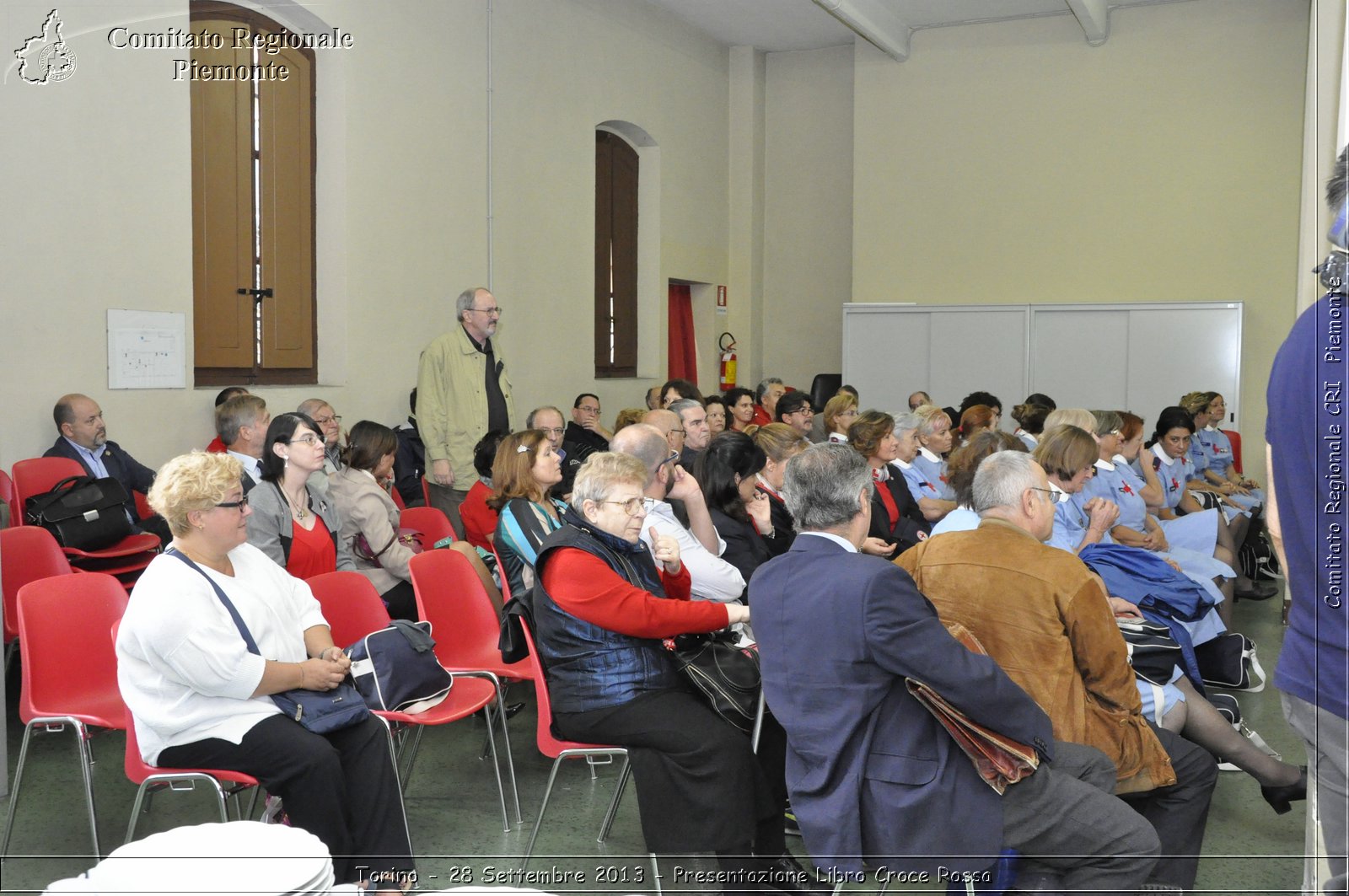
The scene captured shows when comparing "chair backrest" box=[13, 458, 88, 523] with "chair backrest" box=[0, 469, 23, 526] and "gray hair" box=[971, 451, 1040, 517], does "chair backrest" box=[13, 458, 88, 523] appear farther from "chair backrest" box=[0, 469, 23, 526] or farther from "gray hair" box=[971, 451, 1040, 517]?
"gray hair" box=[971, 451, 1040, 517]

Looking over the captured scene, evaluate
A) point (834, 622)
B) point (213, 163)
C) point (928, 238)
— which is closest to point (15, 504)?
point (213, 163)

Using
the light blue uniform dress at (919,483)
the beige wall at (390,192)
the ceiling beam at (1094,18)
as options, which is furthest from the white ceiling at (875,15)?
the light blue uniform dress at (919,483)

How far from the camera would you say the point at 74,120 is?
541cm

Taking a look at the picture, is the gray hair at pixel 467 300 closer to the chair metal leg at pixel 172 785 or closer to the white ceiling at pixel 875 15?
the chair metal leg at pixel 172 785

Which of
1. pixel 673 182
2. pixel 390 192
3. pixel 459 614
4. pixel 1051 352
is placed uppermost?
pixel 673 182

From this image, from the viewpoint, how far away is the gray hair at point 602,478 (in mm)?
2943

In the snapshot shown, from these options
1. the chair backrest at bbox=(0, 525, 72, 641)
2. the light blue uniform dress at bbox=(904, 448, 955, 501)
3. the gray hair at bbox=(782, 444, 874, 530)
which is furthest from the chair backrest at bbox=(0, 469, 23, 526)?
the light blue uniform dress at bbox=(904, 448, 955, 501)

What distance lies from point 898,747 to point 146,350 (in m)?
4.95

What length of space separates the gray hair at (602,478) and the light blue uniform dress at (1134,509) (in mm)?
2138

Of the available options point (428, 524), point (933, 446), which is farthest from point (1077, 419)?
point (428, 524)

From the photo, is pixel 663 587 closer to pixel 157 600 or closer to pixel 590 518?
pixel 590 518

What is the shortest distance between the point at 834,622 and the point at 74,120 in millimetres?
5013

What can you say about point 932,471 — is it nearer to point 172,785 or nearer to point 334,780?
point 334,780

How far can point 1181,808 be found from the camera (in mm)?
2809
